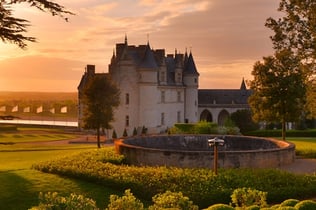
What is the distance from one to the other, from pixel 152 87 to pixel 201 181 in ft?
126

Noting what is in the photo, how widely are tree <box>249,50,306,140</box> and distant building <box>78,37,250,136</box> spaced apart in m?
21.5

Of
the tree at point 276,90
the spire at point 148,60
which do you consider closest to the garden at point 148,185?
the tree at point 276,90

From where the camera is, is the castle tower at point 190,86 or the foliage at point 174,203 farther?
the castle tower at point 190,86

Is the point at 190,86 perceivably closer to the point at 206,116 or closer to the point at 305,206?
the point at 206,116

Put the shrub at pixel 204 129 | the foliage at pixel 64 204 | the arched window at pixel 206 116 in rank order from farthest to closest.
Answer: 1. the arched window at pixel 206 116
2. the shrub at pixel 204 129
3. the foliage at pixel 64 204

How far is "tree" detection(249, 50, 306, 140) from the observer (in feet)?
106

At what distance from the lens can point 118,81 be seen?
53.9m

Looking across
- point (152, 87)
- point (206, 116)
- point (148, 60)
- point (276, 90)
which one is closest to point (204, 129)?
point (276, 90)

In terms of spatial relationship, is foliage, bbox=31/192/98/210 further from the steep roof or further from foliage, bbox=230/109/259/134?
the steep roof

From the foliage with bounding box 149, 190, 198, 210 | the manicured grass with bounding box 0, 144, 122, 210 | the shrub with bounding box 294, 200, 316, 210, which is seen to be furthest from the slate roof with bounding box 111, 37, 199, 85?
the foliage with bounding box 149, 190, 198, 210

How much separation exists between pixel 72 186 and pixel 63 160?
427cm

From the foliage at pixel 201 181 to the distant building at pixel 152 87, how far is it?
3525cm

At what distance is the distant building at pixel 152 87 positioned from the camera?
174ft

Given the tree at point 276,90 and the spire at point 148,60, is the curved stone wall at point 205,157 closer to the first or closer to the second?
the tree at point 276,90
